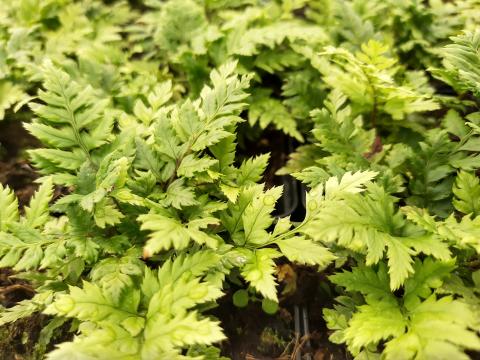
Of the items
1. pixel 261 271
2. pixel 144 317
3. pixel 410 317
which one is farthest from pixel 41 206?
pixel 410 317

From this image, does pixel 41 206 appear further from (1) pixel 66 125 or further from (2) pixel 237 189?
(2) pixel 237 189

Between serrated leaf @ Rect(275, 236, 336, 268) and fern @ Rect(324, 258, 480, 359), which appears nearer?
fern @ Rect(324, 258, 480, 359)

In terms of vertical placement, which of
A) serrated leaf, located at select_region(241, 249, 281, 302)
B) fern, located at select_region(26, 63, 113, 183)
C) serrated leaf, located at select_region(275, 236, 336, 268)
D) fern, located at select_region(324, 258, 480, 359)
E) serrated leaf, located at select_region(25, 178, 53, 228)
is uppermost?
fern, located at select_region(26, 63, 113, 183)

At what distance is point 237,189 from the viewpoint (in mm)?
1618

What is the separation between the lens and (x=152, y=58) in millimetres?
2586

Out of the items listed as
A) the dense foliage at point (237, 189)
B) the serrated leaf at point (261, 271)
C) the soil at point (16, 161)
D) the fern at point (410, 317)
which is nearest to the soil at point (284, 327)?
the dense foliage at point (237, 189)

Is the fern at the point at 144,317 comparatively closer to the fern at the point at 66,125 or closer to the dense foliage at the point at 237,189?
the dense foliage at the point at 237,189

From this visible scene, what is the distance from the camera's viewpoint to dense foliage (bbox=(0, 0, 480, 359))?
133cm

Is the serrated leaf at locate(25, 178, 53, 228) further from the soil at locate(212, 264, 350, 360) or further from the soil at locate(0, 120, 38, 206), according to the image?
the soil at locate(212, 264, 350, 360)

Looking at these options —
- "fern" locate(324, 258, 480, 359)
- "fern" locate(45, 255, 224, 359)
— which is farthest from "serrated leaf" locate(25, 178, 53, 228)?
"fern" locate(324, 258, 480, 359)

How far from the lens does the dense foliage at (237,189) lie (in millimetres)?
1335

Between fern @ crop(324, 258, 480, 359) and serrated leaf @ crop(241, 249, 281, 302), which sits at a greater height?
serrated leaf @ crop(241, 249, 281, 302)

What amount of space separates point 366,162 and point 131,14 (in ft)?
6.27

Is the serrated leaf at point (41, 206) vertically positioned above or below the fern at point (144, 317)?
above
